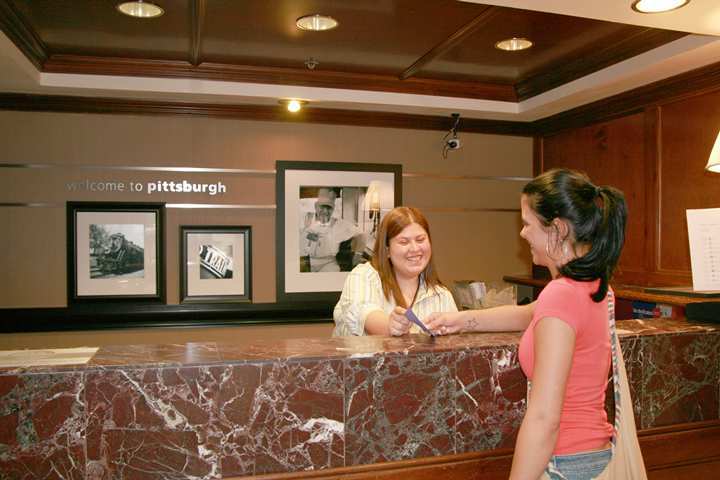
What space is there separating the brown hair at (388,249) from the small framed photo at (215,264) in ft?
7.06

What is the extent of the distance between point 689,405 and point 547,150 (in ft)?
11.3

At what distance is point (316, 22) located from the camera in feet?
10.6

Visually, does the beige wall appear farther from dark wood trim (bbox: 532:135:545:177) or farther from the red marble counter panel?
the red marble counter panel

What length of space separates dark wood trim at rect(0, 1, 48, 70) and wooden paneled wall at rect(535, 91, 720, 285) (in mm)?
3721

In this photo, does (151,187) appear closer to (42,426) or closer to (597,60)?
(42,426)

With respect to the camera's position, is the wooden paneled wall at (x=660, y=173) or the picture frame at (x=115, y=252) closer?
the wooden paneled wall at (x=660, y=173)

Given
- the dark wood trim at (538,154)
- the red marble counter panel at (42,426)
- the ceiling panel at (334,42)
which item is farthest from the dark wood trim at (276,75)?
the red marble counter panel at (42,426)

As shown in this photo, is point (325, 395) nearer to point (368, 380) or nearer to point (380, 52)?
point (368, 380)

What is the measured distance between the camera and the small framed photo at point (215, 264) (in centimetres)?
439

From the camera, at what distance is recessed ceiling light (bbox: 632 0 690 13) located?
2363 mm

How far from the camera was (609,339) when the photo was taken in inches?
53.8

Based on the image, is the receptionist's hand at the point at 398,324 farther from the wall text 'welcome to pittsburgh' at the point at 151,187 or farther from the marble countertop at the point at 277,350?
the wall text 'welcome to pittsburgh' at the point at 151,187

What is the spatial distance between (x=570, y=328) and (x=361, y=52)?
2.95m

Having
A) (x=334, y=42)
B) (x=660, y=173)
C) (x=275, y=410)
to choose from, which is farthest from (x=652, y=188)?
(x=275, y=410)
